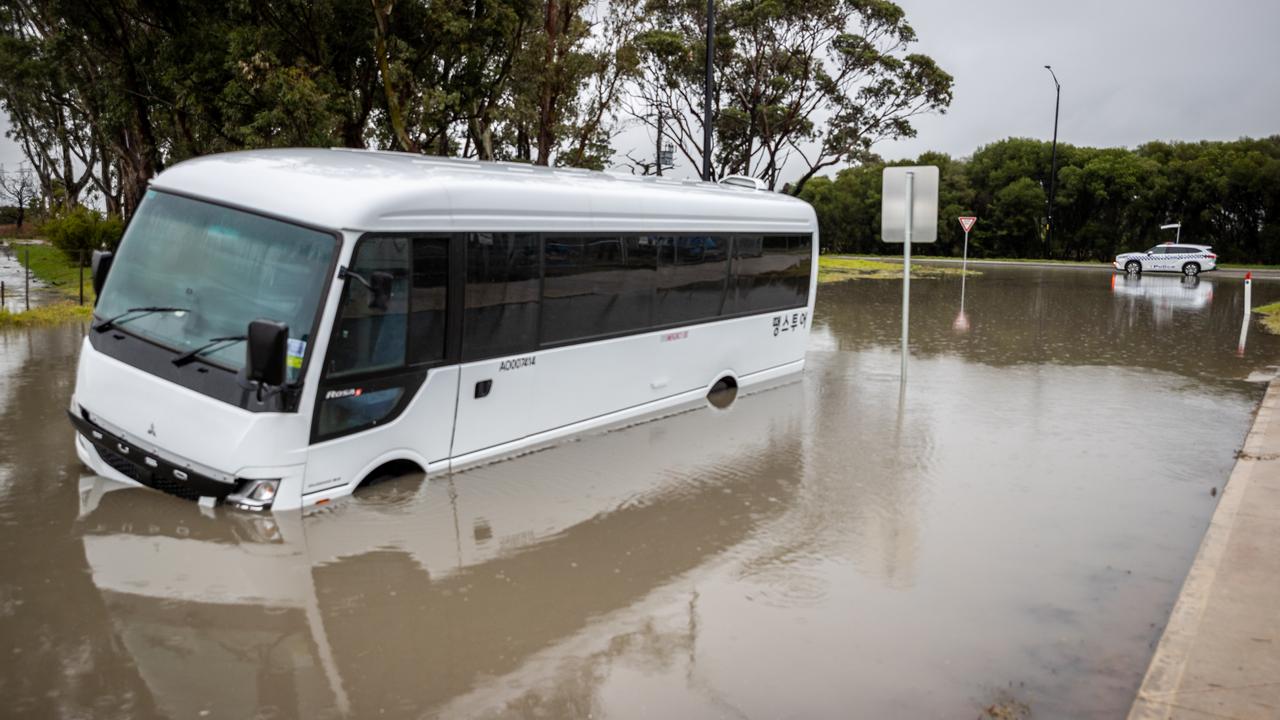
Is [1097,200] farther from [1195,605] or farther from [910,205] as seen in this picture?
[1195,605]

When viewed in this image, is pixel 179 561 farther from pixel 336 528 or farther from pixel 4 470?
pixel 4 470

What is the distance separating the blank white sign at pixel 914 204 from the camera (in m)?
13.7

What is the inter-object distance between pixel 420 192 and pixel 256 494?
2.62 meters

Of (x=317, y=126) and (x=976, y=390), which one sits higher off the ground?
(x=317, y=126)

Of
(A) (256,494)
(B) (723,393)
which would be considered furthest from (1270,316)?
(A) (256,494)

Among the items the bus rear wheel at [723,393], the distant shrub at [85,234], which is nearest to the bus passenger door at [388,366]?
the bus rear wheel at [723,393]

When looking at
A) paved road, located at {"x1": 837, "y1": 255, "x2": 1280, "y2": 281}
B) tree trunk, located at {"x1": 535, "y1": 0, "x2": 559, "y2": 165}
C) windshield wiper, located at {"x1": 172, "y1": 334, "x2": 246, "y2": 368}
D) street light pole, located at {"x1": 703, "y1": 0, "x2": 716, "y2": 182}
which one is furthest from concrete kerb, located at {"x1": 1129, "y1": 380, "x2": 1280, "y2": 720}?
paved road, located at {"x1": 837, "y1": 255, "x2": 1280, "y2": 281}

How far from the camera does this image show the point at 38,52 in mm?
32750

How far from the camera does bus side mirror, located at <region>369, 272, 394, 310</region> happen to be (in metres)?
7.44

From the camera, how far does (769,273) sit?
1355cm

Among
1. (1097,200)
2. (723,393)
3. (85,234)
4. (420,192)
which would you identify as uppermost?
(1097,200)

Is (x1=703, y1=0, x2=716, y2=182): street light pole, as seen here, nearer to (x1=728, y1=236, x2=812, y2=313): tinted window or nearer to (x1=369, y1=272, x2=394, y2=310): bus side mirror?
(x1=728, y1=236, x2=812, y2=313): tinted window

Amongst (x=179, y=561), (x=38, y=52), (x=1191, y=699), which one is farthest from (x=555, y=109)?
(x=1191, y=699)

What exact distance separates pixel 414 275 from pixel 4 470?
4.13 m
